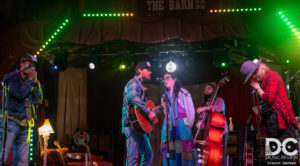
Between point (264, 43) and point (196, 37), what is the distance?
1713 millimetres

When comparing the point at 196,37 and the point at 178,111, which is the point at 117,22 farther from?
the point at 178,111

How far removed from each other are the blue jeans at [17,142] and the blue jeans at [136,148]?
1.68 m

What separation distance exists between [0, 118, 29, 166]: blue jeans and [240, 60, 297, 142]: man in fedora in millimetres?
3622

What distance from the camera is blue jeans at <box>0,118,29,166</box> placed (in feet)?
16.1

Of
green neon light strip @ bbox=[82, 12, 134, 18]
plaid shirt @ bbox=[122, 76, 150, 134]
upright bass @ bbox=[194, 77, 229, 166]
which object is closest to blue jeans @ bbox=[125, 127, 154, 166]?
plaid shirt @ bbox=[122, 76, 150, 134]

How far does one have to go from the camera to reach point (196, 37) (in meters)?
7.76

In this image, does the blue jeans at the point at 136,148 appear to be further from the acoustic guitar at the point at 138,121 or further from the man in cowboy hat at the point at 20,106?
the man in cowboy hat at the point at 20,106

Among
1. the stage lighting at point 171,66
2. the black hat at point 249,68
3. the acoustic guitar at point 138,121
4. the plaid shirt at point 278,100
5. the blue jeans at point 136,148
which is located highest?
the stage lighting at point 171,66

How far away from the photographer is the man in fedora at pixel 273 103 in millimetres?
4117

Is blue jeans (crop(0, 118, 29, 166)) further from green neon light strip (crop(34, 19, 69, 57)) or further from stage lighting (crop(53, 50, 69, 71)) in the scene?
stage lighting (crop(53, 50, 69, 71))

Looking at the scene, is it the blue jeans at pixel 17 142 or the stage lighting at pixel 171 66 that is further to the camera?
the stage lighting at pixel 171 66

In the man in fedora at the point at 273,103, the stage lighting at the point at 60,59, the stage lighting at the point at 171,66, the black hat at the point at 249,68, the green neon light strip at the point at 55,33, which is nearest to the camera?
the man in fedora at the point at 273,103

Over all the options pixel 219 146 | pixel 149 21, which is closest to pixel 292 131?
pixel 219 146

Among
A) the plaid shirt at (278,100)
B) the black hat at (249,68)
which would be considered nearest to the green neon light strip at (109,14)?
the black hat at (249,68)
